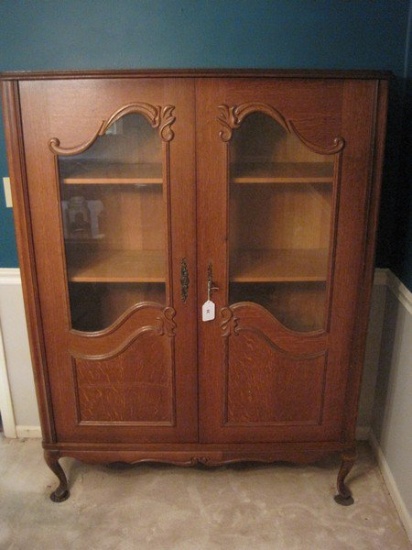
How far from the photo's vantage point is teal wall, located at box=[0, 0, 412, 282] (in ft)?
5.51

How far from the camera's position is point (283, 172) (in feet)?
4.88

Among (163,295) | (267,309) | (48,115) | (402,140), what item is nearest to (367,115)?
(402,140)

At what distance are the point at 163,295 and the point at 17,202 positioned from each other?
0.53 m

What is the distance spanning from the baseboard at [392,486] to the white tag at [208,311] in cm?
96

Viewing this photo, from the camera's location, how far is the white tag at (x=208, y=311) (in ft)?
4.99

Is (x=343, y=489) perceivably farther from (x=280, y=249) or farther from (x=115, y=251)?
(x=115, y=251)

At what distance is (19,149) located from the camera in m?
1.40

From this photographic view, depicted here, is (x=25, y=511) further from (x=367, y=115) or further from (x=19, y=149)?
(x=367, y=115)

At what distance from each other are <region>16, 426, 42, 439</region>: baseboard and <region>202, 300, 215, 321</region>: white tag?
3.57 feet

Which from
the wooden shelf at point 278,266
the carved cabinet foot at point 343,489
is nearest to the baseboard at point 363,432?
the carved cabinet foot at point 343,489

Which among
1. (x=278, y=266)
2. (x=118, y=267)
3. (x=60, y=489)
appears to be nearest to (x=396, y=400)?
(x=278, y=266)

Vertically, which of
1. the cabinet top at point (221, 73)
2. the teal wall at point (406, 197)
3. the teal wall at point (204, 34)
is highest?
the teal wall at point (204, 34)

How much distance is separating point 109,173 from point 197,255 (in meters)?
0.38

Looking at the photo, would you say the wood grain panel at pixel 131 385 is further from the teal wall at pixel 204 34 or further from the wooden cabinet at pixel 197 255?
the teal wall at pixel 204 34
